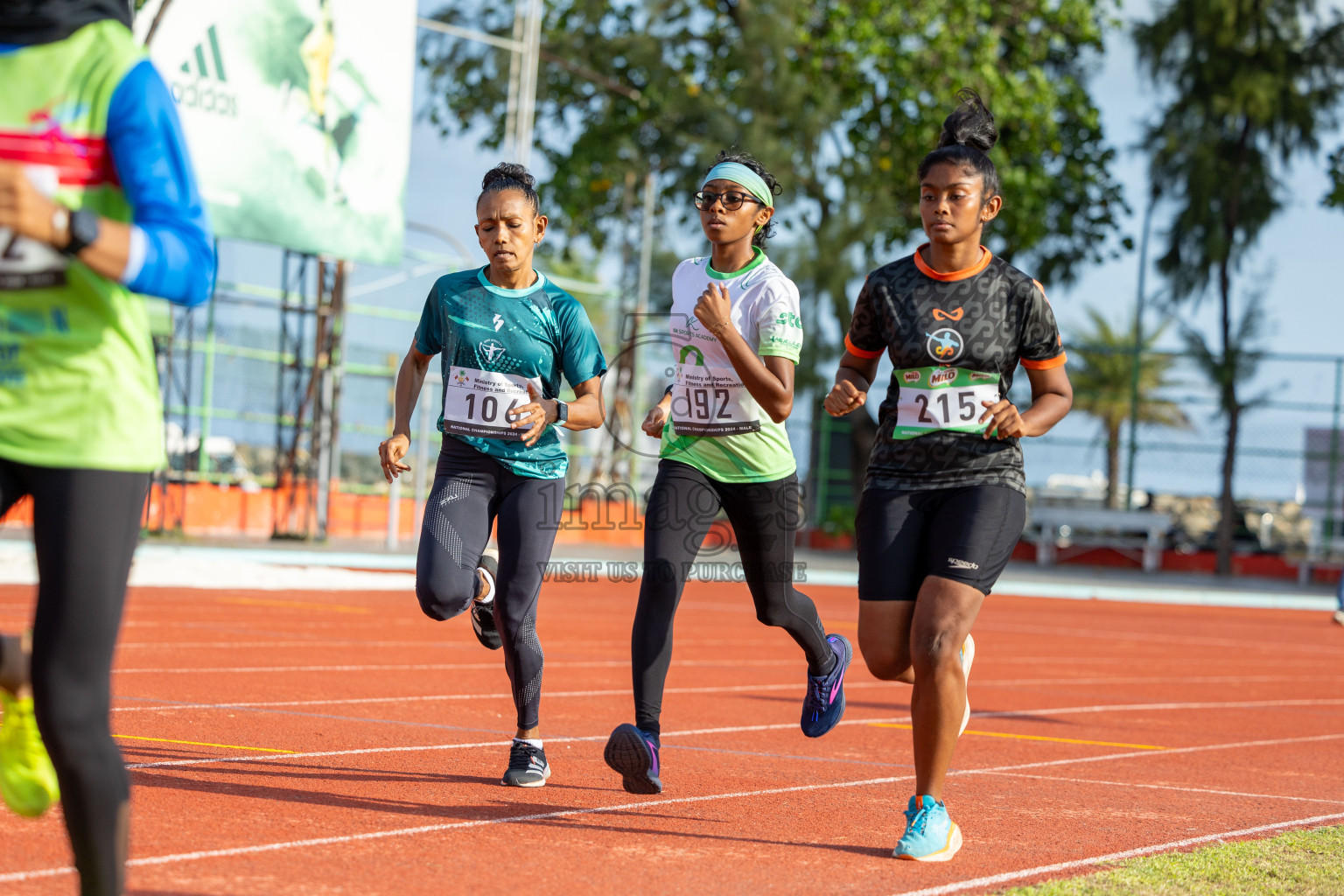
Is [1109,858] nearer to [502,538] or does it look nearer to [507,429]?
[502,538]

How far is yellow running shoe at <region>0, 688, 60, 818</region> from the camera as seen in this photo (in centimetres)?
305

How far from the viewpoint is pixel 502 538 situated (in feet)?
18.1

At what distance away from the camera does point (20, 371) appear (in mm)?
2848

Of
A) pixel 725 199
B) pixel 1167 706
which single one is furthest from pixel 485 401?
pixel 1167 706

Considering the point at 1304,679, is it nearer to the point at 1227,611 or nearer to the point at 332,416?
the point at 1227,611

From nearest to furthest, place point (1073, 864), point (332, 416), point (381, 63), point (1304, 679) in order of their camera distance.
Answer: point (1073, 864) → point (1304, 679) → point (381, 63) → point (332, 416)

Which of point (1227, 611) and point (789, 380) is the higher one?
point (789, 380)

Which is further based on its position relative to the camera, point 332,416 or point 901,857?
point 332,416

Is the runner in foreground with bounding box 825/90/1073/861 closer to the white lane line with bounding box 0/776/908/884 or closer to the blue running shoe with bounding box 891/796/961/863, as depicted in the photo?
the blue running shoe with bounding box 891/796/961/863

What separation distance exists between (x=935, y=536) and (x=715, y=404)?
1.08 m

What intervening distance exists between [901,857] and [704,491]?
1.52 meters

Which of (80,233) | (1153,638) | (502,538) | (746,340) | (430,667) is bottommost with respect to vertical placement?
(1153,638)

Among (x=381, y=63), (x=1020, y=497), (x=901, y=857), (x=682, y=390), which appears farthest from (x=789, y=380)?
(x=381, y=63)

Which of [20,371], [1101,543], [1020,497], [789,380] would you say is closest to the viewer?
[20,371]
